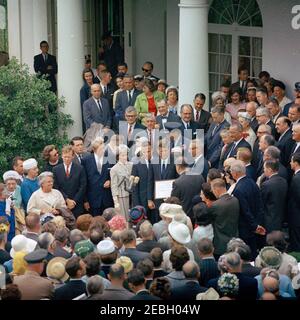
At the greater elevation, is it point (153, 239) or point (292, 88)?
point (292, 88)

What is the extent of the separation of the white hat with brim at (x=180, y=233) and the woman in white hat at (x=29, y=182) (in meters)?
3.91

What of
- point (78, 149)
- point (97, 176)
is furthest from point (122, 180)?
point (78, 149)

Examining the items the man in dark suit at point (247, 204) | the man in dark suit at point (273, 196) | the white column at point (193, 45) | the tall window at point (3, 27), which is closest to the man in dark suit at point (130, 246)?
the man in dark suit at point (247, 204)

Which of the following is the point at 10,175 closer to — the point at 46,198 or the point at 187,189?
the point at 46,198

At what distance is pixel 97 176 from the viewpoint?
1952cm

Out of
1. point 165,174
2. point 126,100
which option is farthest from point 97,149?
point 126,100

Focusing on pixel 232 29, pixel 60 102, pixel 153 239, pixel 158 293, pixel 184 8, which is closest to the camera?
pixel 158 293

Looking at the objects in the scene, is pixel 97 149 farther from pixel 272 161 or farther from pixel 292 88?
pixel 292 88

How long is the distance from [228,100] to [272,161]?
18.4ft

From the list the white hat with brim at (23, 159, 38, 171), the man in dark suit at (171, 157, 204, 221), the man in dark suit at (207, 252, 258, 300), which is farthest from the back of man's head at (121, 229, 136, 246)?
the white hat with brim at (23, 159, 38, 171)

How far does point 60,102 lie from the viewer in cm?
2311

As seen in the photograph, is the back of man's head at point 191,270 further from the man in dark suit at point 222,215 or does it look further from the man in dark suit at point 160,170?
the man in dark suit at point 160,170

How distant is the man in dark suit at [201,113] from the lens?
835 inches

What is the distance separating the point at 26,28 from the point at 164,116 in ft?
20.0
